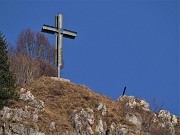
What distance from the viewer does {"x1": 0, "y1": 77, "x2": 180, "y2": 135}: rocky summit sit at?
3459 cm

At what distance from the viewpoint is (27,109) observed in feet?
116

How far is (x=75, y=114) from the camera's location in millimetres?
37156

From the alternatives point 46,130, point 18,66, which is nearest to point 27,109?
point 46,130

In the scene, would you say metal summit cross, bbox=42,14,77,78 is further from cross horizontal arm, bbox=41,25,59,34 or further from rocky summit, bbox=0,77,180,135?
rocky summit, bbox=0,77,180,135

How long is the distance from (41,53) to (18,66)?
6150mm

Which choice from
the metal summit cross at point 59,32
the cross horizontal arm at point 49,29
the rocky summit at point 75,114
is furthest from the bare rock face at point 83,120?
the cross horizontal arm at point 49,29

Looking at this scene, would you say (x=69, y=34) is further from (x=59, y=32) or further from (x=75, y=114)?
(x=75, y=114)

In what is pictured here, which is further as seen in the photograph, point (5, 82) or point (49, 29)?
point (49, 29)

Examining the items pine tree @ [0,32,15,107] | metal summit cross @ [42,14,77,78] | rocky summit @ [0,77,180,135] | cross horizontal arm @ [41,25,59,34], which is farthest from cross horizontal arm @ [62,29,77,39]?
pine tree @ [0,32,15,107]

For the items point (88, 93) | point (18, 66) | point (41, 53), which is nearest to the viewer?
point (88, 93)

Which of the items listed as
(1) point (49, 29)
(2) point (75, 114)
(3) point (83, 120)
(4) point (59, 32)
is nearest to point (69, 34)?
(4) point (59, 32)

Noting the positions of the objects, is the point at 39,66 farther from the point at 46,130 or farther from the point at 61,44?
the point at 46,130

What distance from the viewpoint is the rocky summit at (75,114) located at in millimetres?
34594

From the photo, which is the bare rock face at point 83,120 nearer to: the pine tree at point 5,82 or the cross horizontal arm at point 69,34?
the pine tree at point 5,82
